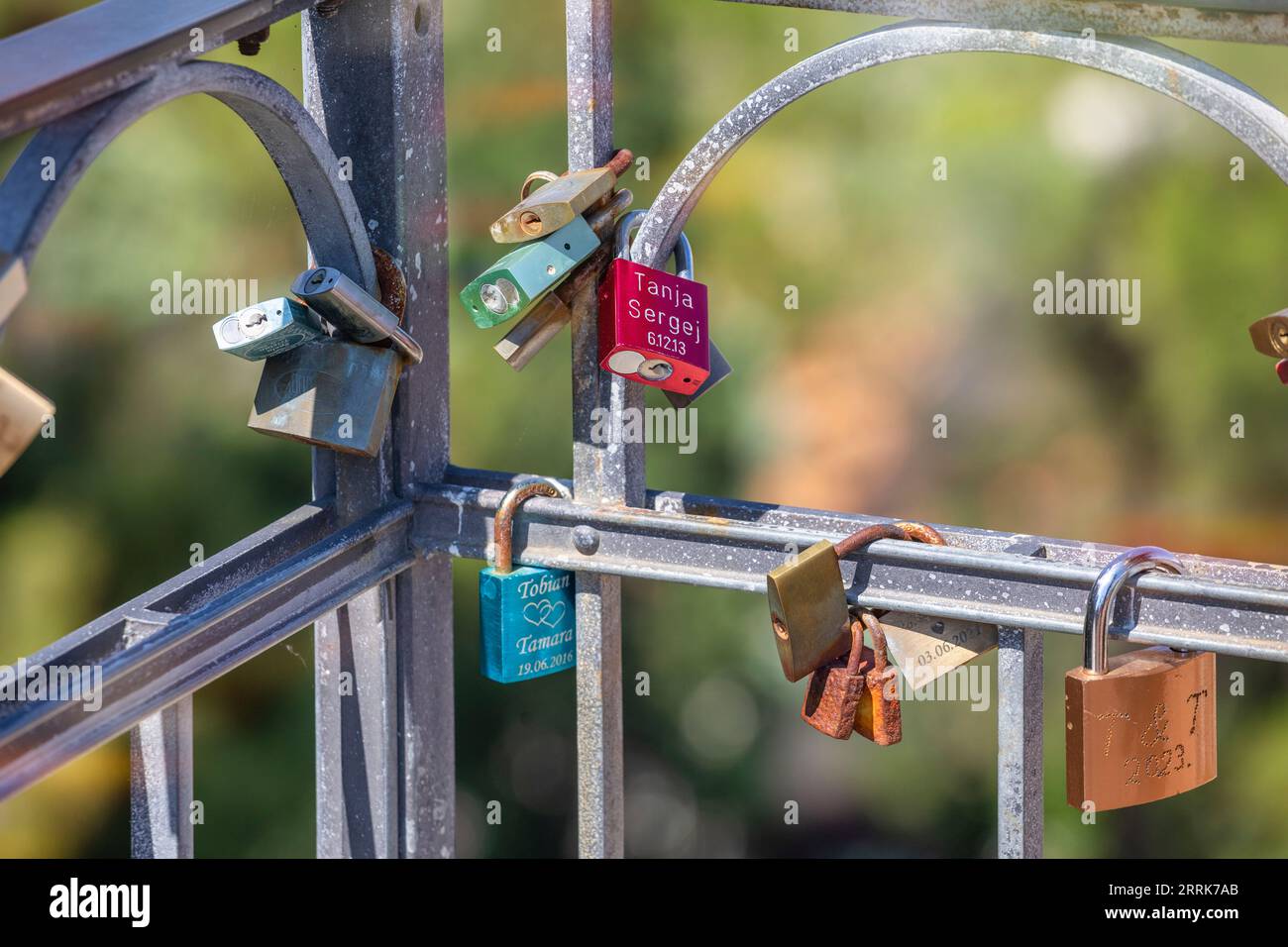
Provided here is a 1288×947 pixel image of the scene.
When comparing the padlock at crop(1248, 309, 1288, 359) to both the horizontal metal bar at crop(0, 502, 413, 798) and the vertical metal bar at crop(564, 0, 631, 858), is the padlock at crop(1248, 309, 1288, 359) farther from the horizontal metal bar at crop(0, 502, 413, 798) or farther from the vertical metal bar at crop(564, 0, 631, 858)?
the horizontal metal bar at crop(0, 502, 413, 798)

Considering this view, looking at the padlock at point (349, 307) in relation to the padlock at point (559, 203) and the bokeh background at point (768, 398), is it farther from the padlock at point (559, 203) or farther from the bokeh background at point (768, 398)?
the bokeh background at point (768, 398)

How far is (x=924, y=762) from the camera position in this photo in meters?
6.13

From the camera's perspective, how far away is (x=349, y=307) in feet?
4.15

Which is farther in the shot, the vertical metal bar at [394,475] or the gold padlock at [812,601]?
the vertical metal bar at [394,475]

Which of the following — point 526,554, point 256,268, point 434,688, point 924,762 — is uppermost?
point 256,268

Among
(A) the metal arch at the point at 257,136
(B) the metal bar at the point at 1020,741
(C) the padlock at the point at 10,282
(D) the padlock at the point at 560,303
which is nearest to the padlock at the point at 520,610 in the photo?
(D) the padlock at the point at 560,303

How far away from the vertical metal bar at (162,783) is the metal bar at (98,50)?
1.33 feet

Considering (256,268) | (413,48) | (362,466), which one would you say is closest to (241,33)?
(413,48)

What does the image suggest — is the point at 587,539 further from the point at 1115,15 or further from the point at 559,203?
the point at 1115,15

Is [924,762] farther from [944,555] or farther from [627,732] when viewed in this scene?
[944,555]

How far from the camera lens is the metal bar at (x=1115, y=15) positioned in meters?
1.02

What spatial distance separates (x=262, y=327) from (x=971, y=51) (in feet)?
1.75

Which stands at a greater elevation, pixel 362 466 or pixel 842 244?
pixel 842 244

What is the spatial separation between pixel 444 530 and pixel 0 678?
41 centimetres
